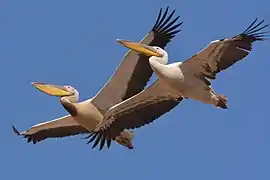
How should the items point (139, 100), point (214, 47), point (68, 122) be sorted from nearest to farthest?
point (214, 47), point (139, 100), point (68, 122)

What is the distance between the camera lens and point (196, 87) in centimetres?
2445

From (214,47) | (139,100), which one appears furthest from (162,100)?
(214,47)

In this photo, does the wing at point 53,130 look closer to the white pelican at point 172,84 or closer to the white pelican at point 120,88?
the white pelican at point 120,88

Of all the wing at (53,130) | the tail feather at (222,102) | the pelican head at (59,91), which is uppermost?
the pelican head at (59,91)

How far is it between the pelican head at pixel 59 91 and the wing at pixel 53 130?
0.81 meters

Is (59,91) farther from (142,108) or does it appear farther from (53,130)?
(142,108)

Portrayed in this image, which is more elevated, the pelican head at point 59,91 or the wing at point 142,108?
the pelican head at point 59,91

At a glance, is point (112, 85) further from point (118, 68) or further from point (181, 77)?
point (181, 77)

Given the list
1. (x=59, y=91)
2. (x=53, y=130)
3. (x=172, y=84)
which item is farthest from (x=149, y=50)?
(x=53, y=130)

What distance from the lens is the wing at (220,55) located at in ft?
77.3

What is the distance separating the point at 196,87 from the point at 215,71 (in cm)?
52

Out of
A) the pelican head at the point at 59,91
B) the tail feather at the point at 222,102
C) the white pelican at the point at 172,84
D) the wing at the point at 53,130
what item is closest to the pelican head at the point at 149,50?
the white pelican at the point at 172,84

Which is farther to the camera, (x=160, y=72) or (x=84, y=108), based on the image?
(x=84, y=108)

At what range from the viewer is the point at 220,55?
24.0 m
